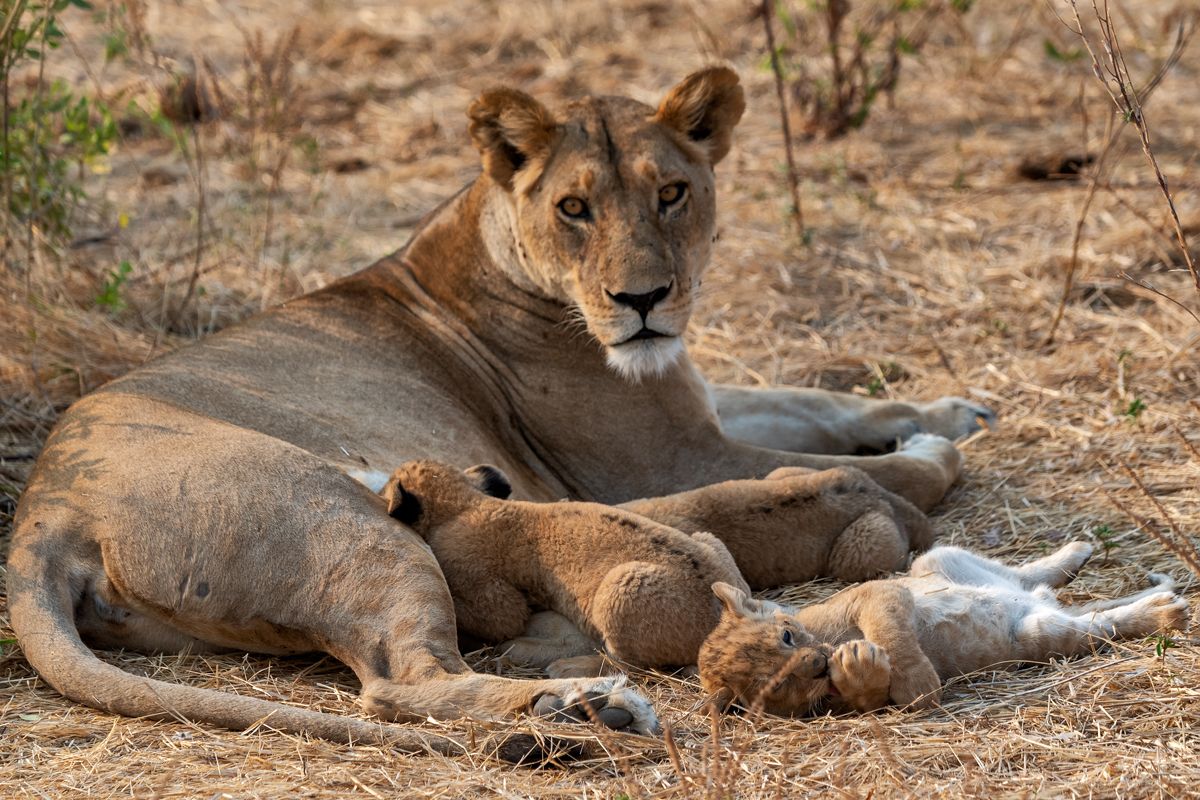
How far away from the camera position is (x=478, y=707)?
395 cm

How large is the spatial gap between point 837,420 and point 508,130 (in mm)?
1916

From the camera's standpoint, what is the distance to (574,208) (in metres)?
5.57

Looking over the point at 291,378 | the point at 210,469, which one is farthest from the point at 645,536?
the point at 291,378

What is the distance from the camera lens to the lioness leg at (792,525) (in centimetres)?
486

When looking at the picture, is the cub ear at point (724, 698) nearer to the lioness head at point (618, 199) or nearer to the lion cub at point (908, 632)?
the lion cub at point (908, 632)

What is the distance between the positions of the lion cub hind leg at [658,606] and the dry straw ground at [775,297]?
5.3 inches

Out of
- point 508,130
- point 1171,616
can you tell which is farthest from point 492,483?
point 1171,616

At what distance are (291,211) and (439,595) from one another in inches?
250

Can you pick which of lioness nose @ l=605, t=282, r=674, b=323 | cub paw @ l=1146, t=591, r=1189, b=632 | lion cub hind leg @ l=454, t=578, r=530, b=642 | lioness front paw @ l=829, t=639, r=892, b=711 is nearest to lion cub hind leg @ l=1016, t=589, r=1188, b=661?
cub paw @ l=1146, t=591, r=1189, b=632

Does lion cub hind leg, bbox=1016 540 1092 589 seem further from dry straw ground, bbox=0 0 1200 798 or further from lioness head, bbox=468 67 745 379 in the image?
lioness head, bbox=468 67 745 379

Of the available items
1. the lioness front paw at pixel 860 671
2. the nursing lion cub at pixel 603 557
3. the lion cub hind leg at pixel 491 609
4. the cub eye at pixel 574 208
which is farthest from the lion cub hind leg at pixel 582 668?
the cub eye at pixel 574 208

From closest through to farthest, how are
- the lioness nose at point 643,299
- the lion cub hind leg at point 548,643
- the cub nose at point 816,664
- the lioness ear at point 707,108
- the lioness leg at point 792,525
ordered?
1. the cub nose at point 816,664
2. the lion cub hind leg at point 548,643
3. the lioness leg at point 792,525
4. the lioness nose at point 643,299
5. the lioness ear at point 707,108

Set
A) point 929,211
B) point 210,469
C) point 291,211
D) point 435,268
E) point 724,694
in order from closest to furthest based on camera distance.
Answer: point 724,694, point 210,469, point 435,268, point 929,211, point 291,211

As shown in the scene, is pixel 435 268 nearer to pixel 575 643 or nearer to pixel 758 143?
pixel 575 643
